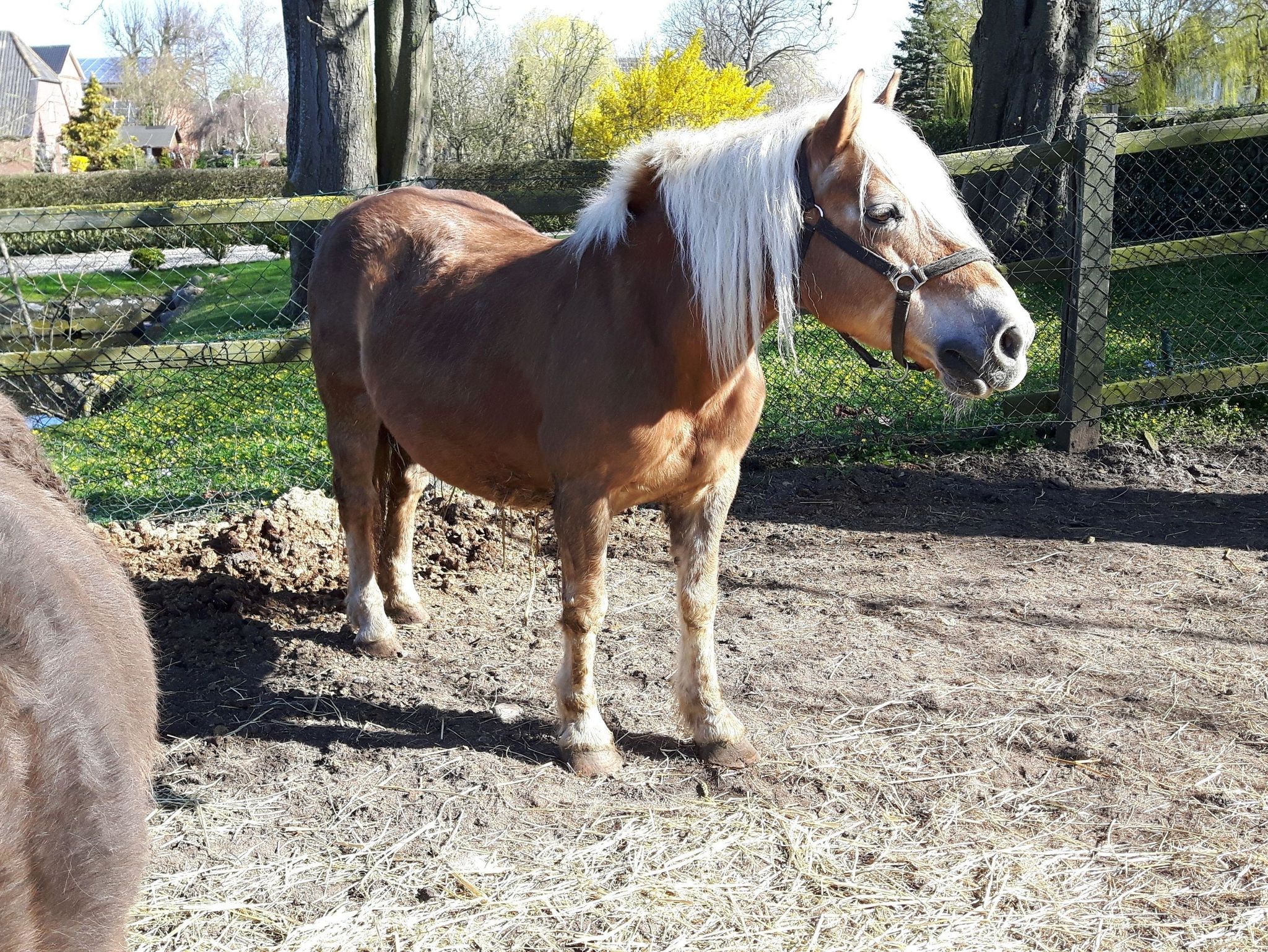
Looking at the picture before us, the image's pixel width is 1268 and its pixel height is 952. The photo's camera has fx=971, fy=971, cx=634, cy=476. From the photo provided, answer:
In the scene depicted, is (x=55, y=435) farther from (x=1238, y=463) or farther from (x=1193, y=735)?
(x=1238, y=463)

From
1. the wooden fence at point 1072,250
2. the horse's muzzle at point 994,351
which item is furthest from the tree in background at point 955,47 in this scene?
the horse's muzzle at point 994,351

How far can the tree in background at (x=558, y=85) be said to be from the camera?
27141 millimetres

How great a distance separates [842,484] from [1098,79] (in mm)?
14879

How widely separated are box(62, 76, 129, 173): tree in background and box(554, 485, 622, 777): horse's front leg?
153 feet

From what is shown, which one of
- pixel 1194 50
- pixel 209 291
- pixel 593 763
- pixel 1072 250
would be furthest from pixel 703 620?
pixel 1194 50

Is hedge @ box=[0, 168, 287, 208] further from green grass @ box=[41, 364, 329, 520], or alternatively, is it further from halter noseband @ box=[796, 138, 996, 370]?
halter noseband @ box=[796, 138, 996, 370]

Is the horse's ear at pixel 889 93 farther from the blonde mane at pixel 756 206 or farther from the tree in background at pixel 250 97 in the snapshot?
the tree in background at pixel 250 97

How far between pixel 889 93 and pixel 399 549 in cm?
289

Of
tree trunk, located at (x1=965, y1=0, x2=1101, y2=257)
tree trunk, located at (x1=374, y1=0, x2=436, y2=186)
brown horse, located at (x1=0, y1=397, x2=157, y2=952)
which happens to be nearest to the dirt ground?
brown horse, located at (x1=0, y1=397, x2=157, y2=952)

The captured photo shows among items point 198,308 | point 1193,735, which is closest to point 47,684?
point 1193,735

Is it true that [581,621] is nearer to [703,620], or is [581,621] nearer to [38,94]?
[703,620]

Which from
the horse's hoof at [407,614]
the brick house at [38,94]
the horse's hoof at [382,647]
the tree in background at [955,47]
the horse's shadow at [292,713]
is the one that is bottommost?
the horse's shadow at [292,713]

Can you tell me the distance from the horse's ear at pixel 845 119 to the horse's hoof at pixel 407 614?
2845 millimetres

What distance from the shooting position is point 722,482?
3260mm
